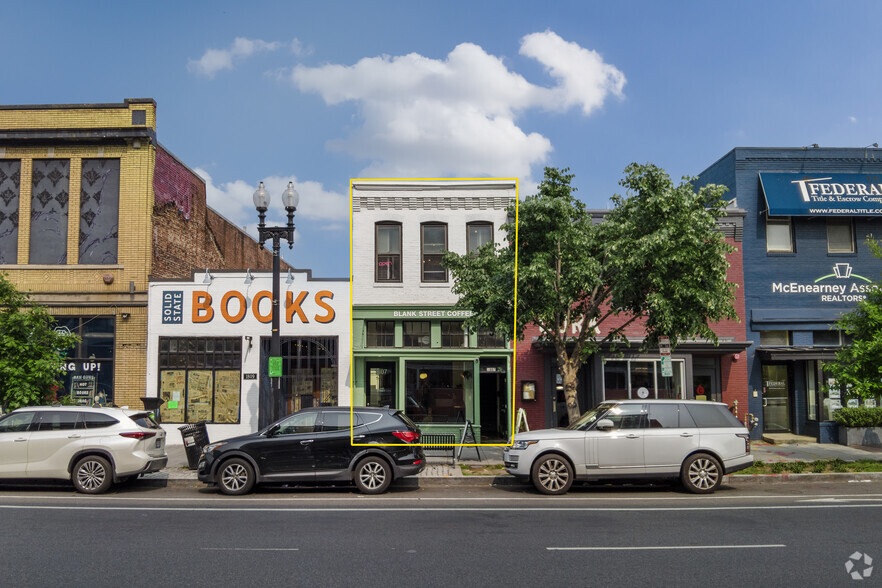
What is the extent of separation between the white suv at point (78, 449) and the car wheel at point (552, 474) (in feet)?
24.4

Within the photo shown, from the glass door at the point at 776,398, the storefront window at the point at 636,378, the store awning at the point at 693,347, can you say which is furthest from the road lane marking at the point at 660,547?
the glass door at the point at 776,398

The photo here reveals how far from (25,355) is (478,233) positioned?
475 inches

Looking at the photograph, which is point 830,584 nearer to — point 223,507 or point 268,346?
point 223,507

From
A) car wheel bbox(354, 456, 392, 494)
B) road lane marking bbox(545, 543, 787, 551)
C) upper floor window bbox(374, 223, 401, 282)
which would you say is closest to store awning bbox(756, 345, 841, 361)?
upper floor window bbox(374, 223, 401, 282)

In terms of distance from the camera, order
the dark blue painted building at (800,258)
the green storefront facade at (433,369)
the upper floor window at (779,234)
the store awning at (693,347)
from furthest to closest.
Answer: the upper floor window at (779,234) < the dark blue painted building at (800,258) < the green storefront facade at (433,369) < the store awning at (693,347)

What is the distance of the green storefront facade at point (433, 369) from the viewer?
62.1 feet

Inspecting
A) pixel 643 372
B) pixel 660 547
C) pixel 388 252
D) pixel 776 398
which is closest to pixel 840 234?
pixel 776 398

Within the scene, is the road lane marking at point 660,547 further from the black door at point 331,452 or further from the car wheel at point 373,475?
the black door at point 331,452

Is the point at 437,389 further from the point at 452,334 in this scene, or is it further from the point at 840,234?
the point at 840,234

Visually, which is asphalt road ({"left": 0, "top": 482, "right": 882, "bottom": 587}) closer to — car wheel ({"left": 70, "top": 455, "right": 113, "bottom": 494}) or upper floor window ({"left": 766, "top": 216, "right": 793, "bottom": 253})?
car wheel ({"left": 70, "top": 455, "right": 113, "bottom": 494})

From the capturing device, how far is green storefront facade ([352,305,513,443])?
18922 millimetres

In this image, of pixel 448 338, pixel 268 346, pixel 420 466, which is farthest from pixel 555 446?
pixel 268 346

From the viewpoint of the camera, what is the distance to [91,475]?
1252cm

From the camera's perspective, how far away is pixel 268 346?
19188mm
